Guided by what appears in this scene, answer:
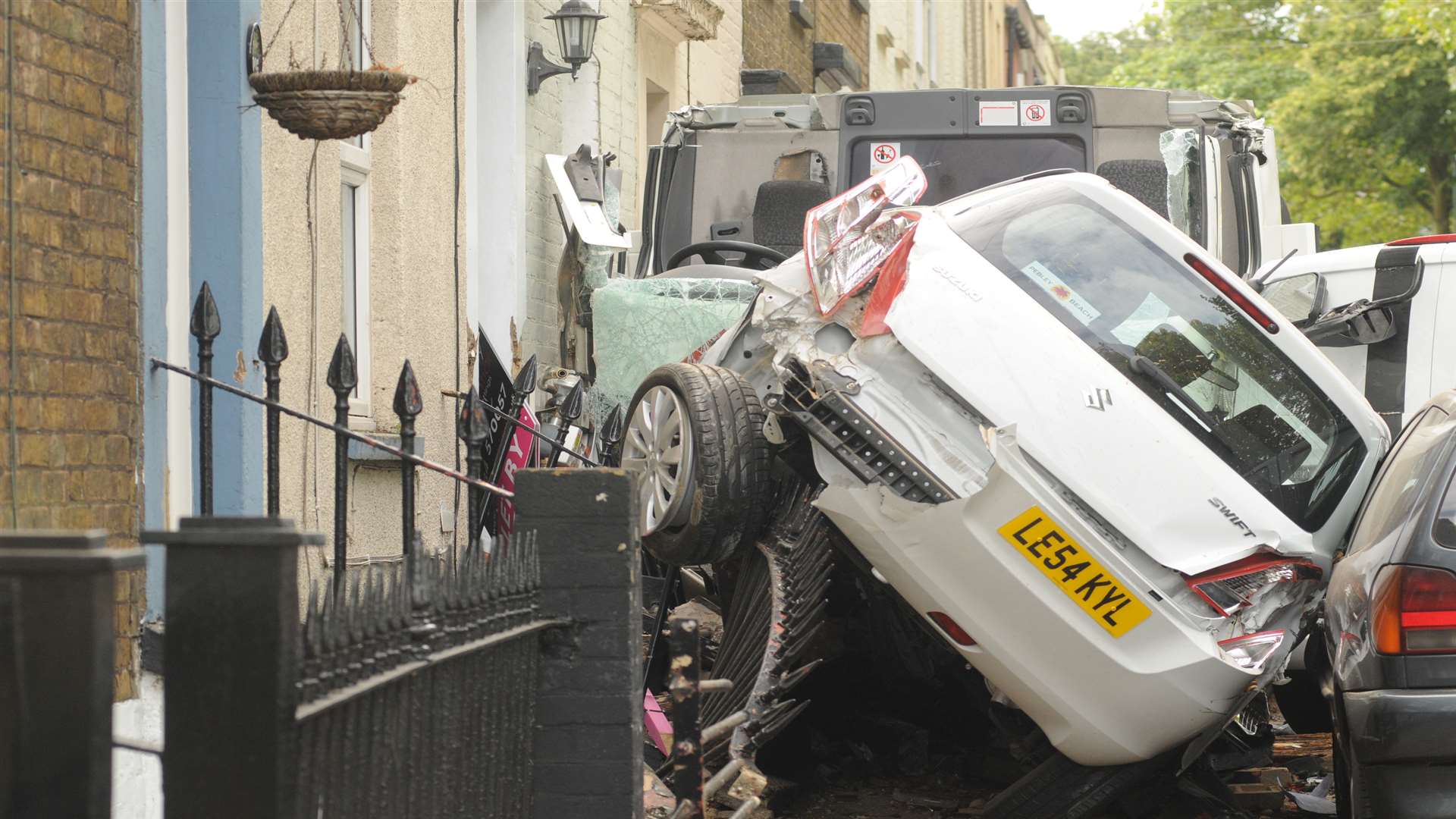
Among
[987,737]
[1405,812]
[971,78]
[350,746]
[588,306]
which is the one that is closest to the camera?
[350,746]

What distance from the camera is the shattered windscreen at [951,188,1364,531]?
5555mm

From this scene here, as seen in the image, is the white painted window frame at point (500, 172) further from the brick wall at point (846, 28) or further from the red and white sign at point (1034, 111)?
the brick wall at point (846, 28)

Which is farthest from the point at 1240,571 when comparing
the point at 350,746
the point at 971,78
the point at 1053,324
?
the point at 971,78

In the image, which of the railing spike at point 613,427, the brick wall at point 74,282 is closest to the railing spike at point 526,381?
the railing spike at point 613,427

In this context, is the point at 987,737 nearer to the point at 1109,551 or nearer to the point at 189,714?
the point at 1109,551

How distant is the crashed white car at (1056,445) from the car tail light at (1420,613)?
0.63m

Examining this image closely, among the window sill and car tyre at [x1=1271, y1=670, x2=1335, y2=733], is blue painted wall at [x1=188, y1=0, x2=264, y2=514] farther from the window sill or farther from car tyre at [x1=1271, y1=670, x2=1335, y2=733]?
car tyre at [x1=1271, y1=670, x2=1335, y2=733]

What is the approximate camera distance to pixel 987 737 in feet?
22.9

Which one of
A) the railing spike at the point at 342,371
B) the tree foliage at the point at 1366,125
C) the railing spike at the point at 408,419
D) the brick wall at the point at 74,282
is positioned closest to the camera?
the railing spike at the point at 408,419

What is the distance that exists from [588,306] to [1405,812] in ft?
25.2

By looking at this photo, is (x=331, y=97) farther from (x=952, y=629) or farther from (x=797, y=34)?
(x=797, y=34)

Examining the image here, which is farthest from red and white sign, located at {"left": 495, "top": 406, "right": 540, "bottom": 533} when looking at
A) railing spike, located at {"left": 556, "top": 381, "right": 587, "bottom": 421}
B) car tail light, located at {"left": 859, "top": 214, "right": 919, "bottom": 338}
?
car tail light, located at {"left": 859, "top": 214, "right": 919, "bottom": 338}

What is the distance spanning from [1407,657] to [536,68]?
304 inches

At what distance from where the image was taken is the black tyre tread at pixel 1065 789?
5691 millimetres
